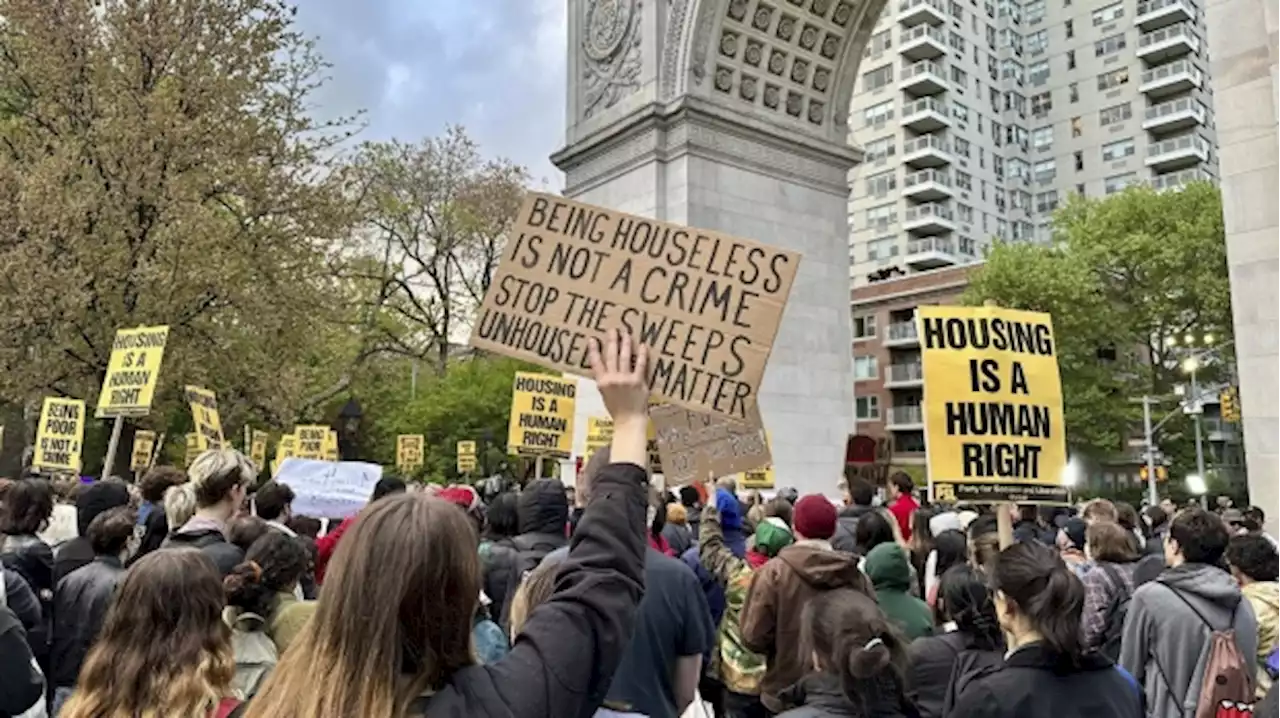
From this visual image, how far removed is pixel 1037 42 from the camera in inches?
2574

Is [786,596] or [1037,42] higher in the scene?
[1037,42]

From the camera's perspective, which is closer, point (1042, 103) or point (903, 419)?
point (903, 419)

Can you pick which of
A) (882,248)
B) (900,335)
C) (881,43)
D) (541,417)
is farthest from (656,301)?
(881,43)

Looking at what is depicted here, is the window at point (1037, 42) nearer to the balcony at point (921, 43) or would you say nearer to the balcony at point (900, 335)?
the balcony at point (921, 43)

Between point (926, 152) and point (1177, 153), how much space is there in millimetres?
13413

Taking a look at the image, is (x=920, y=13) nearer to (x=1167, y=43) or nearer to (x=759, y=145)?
(x=1167, y=43)

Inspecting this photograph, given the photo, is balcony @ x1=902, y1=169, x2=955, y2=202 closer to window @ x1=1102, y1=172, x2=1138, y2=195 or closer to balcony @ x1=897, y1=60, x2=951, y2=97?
balcony @ x1=897, y1=60, x2=951, y2=97

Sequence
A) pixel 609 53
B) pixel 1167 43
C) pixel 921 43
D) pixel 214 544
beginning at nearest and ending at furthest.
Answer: pixel 214 544, pixel 609 53, pixel 1167 43, pixel 921 43

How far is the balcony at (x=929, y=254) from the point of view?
61.2 m

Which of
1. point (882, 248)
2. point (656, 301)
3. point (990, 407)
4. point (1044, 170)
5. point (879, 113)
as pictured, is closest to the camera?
point (656, 301)

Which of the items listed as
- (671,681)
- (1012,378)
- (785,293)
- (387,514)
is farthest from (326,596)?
(1012,378)

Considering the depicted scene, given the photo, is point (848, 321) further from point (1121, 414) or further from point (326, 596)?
point (1121, 414)

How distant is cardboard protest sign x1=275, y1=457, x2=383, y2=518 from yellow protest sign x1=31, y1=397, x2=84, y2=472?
159 inches

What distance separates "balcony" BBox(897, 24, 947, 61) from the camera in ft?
199
